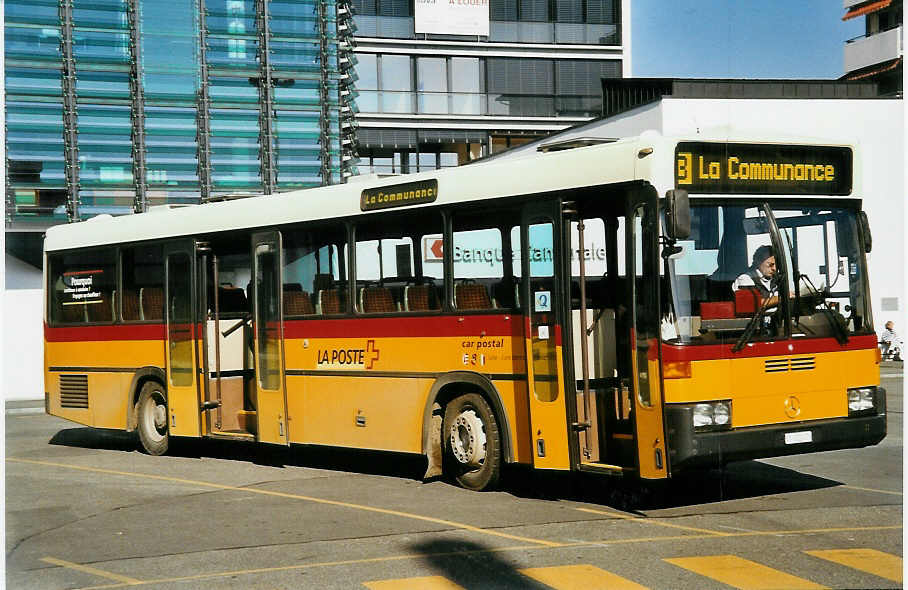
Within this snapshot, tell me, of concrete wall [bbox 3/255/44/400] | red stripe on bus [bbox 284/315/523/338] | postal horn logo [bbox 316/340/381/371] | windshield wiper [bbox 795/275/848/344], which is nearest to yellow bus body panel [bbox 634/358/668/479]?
windshield wiper [bbox 795/275/848/344]

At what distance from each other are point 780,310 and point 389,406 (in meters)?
4.45

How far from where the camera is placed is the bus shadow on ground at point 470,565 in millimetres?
7868

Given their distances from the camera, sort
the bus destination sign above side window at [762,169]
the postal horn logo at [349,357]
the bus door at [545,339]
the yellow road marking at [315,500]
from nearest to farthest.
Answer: the yellow road marking at [315,500] → the bus destination sign above side window at [762,169] → the bus door at [545,339] → the postal horn logo at [349,357]

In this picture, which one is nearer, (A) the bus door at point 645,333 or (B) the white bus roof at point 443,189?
(A) the bus door at point 645,333

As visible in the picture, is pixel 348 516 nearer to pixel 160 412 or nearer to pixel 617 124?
pixel 160 412

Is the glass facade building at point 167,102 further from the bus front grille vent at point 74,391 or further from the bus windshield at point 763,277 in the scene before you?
the bus windshield at point 763,277

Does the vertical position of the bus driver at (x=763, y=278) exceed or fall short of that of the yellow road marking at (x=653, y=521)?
it exceeds it

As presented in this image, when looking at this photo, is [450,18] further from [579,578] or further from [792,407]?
[579,578]

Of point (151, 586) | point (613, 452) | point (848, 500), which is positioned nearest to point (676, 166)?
point (613, 452)

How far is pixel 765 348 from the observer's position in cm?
1031

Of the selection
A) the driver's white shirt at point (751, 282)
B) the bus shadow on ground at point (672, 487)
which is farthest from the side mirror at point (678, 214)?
the bus shadow on ground at point (672, 487)

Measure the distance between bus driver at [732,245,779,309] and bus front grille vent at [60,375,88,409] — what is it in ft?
35.8

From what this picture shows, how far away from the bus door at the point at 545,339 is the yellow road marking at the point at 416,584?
3.27 metres

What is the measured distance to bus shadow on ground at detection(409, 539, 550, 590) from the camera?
787cm
